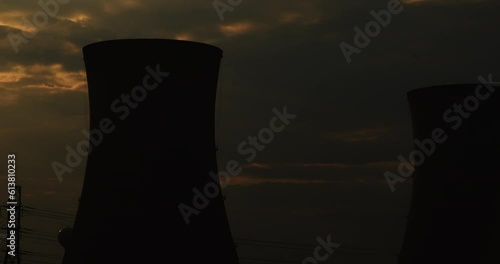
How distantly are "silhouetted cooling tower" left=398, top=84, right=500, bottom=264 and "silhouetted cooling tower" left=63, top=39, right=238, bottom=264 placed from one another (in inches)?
175

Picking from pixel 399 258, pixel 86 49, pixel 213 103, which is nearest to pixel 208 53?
pixel 213 103

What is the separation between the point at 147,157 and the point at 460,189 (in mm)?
5734

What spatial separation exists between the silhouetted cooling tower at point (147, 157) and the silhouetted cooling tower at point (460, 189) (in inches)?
175

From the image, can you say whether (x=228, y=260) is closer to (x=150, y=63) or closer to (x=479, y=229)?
(x=150, y=63)

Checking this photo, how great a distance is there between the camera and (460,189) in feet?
46.7

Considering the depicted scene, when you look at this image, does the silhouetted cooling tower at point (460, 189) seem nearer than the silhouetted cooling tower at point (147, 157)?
No

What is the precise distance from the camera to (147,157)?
11242 mm

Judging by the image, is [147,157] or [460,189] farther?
[460,189]

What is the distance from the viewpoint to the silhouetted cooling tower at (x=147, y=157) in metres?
11.2

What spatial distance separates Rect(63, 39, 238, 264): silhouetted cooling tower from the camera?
11.2 metres

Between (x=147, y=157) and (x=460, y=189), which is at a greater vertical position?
(x=147, y=157)

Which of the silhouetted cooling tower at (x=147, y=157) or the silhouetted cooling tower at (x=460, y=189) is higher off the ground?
the silhouetted cooling tower at (x=147, y=157)

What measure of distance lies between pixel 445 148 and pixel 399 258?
2.23 meters

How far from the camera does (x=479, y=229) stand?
1427cm
